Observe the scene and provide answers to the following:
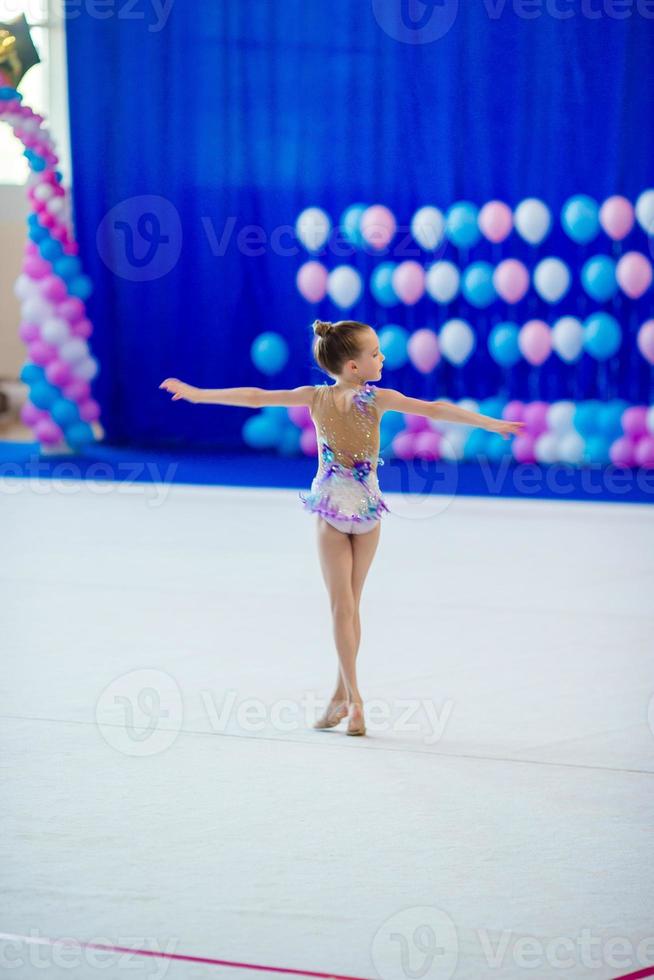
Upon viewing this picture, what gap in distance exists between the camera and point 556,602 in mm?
4898

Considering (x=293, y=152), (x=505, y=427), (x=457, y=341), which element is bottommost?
(x=457, y=341)

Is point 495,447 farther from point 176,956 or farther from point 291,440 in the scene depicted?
point 176,956

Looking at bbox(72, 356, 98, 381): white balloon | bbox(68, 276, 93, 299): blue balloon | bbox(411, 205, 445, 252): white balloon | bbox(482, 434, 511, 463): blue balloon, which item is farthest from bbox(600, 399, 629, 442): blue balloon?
bbox(68, 276, 93, 299): blue balloon

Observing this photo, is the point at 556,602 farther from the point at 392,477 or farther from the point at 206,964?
the point at 392,477

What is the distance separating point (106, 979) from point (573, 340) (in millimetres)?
6660

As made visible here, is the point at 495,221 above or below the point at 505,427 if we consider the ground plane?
above

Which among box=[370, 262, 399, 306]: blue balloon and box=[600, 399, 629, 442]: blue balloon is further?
box=[370, 262, 399, 306]: blue balloon

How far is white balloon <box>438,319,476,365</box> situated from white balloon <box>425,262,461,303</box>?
0.18 metres

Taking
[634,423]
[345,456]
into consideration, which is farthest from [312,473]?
[345,456]

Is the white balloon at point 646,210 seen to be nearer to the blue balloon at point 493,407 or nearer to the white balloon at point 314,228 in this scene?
the blue balloon at point 493,407

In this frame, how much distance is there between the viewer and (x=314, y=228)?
864 centimetres

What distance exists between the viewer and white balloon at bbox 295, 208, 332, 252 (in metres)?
8.63

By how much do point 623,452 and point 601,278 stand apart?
1064mm

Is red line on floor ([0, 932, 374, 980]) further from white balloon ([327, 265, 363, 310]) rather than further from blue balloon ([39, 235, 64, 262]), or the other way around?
blue balloon ([39, 235, 64, 262])
